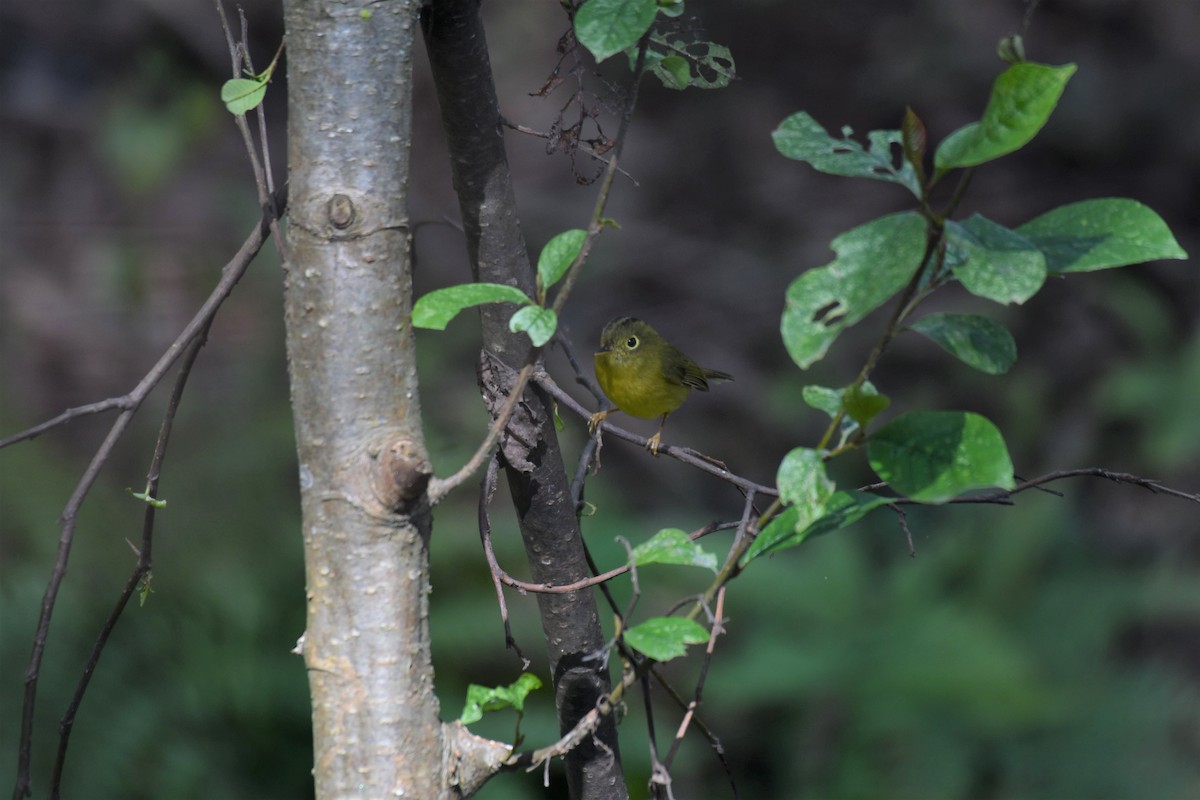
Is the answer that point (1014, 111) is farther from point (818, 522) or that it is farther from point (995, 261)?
point (818, 522)

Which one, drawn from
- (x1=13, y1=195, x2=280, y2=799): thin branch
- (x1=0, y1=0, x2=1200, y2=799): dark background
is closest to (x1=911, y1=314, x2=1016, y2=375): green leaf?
(x1=13, y1=195, x2=280, y2=799): thin branch

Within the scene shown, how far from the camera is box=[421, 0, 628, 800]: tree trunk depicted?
1.19 meters

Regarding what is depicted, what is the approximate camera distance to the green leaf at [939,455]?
0.86 metres

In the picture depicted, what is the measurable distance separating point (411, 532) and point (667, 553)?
0.25m

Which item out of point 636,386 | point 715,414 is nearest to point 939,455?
point 636,386

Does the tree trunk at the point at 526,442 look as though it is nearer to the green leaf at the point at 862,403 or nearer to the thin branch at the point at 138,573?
the thin branch at the point at 138,573

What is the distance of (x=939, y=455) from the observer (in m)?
0.91

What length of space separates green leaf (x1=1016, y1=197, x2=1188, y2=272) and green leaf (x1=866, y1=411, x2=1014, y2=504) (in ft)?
0.48

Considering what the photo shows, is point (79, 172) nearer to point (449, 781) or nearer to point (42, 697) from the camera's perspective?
point (42, 697)

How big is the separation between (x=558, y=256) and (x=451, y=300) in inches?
4.6

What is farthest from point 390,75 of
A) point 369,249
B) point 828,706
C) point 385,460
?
point 828,706

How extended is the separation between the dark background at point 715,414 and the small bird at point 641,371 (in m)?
1.32

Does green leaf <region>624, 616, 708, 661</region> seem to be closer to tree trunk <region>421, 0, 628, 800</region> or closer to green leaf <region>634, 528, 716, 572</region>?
green leaf <region>634, 528, 716, 572</region>

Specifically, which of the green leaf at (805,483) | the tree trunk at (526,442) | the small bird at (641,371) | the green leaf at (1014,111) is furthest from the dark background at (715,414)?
the green leaf at (1014,111)
